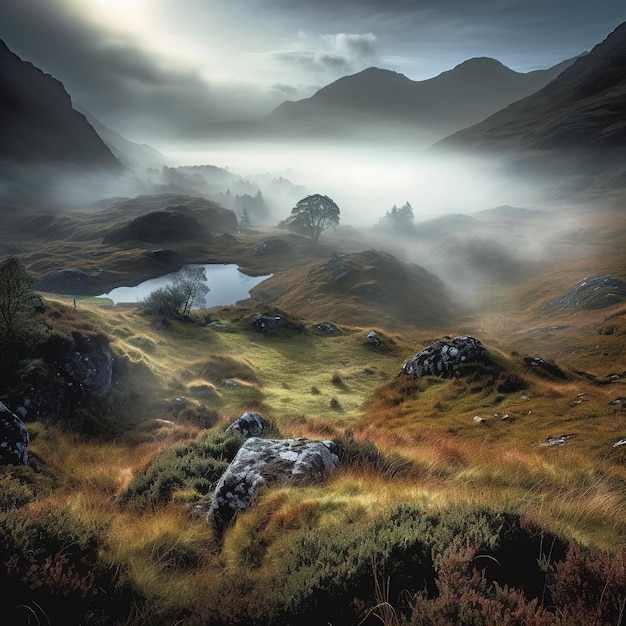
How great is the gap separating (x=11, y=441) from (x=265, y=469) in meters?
7.43

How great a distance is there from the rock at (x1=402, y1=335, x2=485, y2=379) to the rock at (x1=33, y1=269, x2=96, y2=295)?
11518cm

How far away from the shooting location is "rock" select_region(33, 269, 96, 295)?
378ft

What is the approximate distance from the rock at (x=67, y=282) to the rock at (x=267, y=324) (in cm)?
8938

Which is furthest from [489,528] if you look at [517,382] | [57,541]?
[517,382]

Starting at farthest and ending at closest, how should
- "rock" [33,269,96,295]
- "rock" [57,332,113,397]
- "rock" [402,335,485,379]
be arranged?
"rock" [33,269,96,295], "rock" [402,335,485,379], "rock" [57,332,113,397]

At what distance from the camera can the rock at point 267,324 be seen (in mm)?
47562

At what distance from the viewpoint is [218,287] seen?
119 m

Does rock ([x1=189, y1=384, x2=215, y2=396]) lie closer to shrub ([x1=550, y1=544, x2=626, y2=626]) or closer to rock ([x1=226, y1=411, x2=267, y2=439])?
rock ([x1=226, y1=411, x2=267, y2=439])

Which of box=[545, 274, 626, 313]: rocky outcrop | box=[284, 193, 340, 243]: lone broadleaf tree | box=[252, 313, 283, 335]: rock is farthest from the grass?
box=[284, 193, 340, 243]: lone broadleaf tree

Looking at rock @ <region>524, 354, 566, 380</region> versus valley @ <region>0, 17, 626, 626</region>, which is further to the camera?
rock @ <region>524, 354, 566, 380</region>

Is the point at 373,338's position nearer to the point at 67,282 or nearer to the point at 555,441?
the point at 555,441

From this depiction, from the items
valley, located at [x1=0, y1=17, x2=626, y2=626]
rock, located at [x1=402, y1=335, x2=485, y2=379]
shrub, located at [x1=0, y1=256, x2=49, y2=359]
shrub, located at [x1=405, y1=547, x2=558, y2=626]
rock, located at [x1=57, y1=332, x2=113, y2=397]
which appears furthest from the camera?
rock, located at [x1=402, y1=335, x2=485, y2=379]

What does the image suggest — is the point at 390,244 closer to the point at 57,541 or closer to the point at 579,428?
the point at 579,428

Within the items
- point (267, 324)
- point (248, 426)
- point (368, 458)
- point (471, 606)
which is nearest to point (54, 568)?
point (471, 606)
